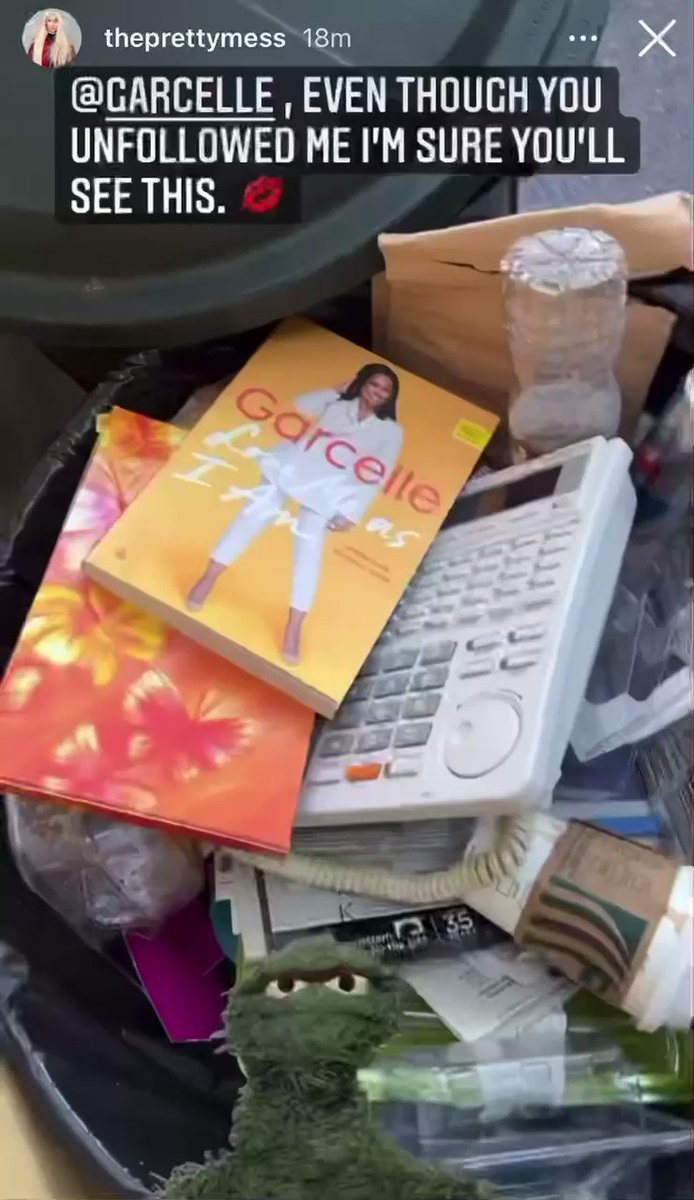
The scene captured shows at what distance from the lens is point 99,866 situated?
661mm

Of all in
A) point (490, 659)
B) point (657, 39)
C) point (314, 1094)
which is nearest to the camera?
point (314, 1094)

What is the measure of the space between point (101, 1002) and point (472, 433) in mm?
376

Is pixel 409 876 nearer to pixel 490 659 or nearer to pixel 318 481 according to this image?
pixel 490 659

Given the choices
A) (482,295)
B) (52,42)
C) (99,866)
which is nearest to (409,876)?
(99,866)

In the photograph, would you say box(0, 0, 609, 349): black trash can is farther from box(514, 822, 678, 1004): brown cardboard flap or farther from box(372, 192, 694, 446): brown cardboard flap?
box(514, 822, 678, 1004): brown cardboard flap

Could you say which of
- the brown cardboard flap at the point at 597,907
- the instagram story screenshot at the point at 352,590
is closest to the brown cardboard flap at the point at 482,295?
the instagram story screenshot at the point at 352,590

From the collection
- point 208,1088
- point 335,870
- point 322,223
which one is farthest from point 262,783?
point 322,223

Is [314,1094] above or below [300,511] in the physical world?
below

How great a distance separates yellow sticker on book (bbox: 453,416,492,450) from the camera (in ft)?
2.28

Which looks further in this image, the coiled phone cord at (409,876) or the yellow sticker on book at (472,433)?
the yellow sticker on book at (472,433)

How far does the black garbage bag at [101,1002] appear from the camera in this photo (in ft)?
1.98

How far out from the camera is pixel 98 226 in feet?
2.09

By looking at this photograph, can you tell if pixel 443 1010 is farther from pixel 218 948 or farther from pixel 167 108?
pixel 167 108

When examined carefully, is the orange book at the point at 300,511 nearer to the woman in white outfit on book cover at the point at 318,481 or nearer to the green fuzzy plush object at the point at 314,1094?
the woman in white outfit on book cover at the point at 318,481
